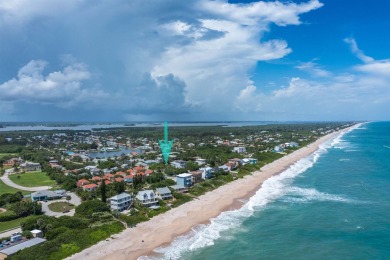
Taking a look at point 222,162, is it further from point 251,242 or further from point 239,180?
point 251,242

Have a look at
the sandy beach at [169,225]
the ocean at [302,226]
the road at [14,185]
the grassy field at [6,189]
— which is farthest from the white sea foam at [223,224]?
the road at [14,185]

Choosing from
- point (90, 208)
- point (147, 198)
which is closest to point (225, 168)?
point (147, 198)

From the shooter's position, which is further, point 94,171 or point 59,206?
point 94,171

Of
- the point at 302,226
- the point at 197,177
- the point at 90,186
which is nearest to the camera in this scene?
the point at 302,226

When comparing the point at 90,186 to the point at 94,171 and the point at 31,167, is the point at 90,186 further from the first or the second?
the point at 31,167

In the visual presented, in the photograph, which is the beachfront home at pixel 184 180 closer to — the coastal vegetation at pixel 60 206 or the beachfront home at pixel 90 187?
the beachfront home at pixel 90 187

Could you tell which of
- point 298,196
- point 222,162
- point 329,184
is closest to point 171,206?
point 298,196
